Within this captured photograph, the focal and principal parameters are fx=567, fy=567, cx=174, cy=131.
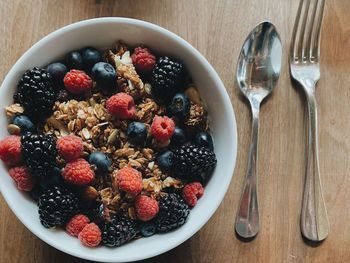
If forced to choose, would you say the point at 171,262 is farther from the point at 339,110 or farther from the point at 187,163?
the point at 339,110

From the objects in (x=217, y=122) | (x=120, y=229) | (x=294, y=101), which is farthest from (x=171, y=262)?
(x=294, y=101)

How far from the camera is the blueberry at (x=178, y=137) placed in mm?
1099

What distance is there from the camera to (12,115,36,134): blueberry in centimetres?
107

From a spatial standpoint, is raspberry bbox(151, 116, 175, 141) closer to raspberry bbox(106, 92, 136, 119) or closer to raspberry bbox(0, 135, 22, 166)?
raspberry bbox(106, 92, 136, 119)

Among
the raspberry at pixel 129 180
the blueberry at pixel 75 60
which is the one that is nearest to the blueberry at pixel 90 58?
the blueberry at pixel 75 60

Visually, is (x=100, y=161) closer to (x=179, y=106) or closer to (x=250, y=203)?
(x=179, y=106)

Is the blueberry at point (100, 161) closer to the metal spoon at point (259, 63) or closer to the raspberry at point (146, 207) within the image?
the raspberry at point (146, 207)

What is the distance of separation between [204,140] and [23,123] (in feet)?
1.14

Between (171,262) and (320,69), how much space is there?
0.54 meters

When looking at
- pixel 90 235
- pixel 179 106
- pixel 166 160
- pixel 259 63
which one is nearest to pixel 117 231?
pixel 90 235

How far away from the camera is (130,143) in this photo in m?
1.10

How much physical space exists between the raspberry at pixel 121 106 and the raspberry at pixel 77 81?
0.18ft

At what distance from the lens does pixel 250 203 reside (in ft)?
3.97

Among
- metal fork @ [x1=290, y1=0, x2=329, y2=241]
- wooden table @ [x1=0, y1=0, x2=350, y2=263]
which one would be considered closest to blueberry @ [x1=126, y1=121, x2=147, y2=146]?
wooden table @ [x1=0, y1=0, x2=350, y2=263]
